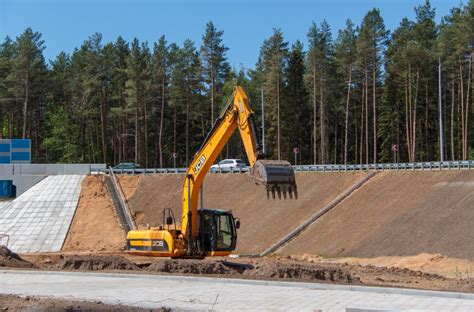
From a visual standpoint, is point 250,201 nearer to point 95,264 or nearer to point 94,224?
point 94,224

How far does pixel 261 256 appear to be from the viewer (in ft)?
110

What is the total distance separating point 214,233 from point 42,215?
73.3 feet

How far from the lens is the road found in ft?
39.6

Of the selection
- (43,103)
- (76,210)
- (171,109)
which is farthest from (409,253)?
(43,103)

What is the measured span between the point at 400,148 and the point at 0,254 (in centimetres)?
6287

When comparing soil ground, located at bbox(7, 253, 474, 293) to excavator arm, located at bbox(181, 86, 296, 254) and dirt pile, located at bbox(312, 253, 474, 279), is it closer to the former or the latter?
excavator arm, located at bbox(181, 86, 296, 254)

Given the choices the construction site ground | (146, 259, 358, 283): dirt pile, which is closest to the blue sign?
the construction site ground

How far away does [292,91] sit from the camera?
76.2 m

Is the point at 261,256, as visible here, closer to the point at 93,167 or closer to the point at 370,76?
the point at 93,167

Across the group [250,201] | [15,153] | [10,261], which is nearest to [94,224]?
[250,201]

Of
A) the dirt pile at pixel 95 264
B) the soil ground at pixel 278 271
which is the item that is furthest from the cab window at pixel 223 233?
the dirt pile at pixel 95 264

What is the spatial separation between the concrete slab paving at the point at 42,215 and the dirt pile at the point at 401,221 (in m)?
14.9

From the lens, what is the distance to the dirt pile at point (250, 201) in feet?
121

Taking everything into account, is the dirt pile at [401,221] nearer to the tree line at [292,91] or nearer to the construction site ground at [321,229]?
the construction site ground at [321,229]
